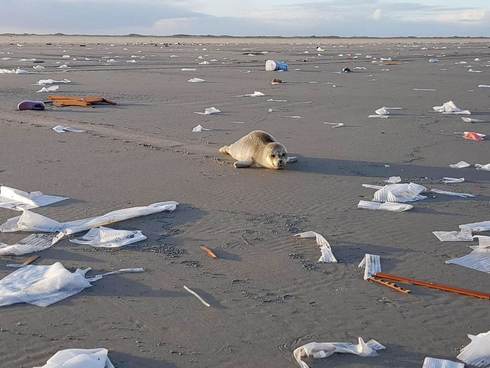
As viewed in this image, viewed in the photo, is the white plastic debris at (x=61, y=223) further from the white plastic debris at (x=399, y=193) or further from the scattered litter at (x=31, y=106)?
the scattered litter at (x=31, y=106)

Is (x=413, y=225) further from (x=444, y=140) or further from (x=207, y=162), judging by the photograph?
(x=444, y=140)

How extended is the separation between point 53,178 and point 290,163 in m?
2.96

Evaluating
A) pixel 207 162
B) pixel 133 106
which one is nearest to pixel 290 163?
pixel 207 162

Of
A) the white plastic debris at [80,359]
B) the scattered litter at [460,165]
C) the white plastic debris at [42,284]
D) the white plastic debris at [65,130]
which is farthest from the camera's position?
the white plastic debris at [65,130]

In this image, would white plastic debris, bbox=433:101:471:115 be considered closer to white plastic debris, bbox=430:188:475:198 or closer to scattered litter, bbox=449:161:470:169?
scattered litter, bbox=449:161:470:169

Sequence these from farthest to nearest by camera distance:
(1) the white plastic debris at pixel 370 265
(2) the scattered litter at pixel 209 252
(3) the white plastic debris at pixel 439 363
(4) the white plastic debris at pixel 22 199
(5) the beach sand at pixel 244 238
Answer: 1. (4) the white plastic debris at pixel 22 199
2. (2) the scattered litter at pixel 209 252
3. (1) the white plastic debris at pixel 370 265
4. (5) the beach sand at pixel 244 238
5. (3) the white plastic debris at pixel 439 363

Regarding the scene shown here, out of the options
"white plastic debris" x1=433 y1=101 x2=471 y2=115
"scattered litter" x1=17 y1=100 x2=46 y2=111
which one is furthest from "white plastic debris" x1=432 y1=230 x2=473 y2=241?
"scattered litter" x1=17 y1=100 x2=46 y2=111

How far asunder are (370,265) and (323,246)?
19.7 inches

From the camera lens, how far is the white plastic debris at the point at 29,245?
4.92m

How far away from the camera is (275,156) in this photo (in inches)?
310

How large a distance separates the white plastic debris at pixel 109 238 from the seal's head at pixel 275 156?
9.25 ft

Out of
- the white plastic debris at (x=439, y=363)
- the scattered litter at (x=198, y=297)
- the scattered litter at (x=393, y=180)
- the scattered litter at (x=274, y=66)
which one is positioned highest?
the scattered litter at (x=274, y=66)

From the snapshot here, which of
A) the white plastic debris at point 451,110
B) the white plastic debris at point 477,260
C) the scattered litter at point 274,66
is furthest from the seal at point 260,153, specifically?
the scattered litter at point 274,66

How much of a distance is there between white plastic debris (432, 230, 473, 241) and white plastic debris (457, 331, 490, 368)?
1.92 metres
